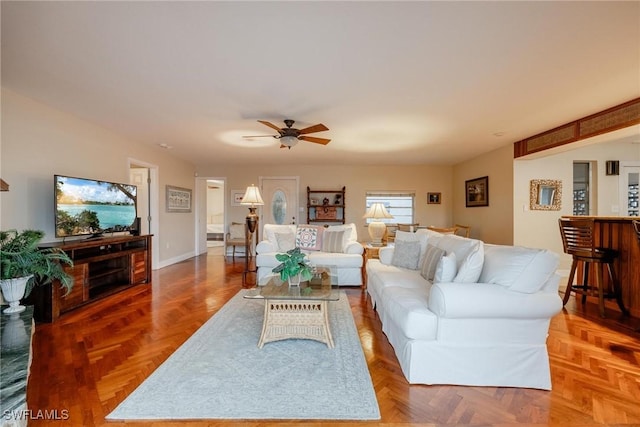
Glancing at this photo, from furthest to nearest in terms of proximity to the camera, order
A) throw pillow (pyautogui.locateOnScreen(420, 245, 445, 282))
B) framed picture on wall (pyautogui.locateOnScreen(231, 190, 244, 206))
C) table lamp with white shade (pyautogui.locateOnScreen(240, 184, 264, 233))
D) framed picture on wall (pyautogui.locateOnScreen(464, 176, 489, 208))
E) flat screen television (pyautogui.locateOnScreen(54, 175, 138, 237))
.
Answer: framed picture on wall (pyautogui.locateOnScreen(231, 190, 244, 206)) → framed picture on wall (pyautogui.locateOnScreen(464, 176, 489, 208)) → table lamp with white shade (pyautogui.locateOnScreen(240, 184, 264, 233)) → flat screen television (pyautogui.locateOnScreen(54, 175, 138, 237)) → throw pillow (pyautogui.locateOnScreen(420, 245, 445, 282))

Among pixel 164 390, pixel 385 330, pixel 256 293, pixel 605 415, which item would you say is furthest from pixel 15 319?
pixel 605 415

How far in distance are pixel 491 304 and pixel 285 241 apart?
3.28m

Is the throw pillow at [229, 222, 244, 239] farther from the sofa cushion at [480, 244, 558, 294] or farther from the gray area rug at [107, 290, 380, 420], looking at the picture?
the sofa cushion at [480, 244, 558, 294]

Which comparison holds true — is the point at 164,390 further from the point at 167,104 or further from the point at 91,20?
the point at 167,104

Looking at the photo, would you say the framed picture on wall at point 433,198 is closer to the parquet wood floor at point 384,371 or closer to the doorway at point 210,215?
the parquet wood floor at point 384,371

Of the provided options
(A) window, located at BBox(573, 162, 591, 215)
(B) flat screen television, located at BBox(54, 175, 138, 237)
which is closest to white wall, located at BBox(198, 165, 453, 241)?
(A) window, located at BBox(573, 162, 591, 215)

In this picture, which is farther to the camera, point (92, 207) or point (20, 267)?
point (92, 207)

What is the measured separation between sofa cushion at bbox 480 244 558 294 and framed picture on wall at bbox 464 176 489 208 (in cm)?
417

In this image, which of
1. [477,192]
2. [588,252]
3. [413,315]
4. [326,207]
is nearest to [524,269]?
[413,315]

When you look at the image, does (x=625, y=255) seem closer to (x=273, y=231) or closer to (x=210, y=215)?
(x=273, y=231)

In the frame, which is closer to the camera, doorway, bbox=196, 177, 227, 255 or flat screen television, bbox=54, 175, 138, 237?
flat screen television, bbox=54, 175, 138, 237

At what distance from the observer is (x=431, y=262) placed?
9.05ft

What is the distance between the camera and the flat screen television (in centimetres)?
326

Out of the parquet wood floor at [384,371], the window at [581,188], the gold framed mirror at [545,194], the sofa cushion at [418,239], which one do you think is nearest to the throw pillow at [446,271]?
the parquet wood floor at [384,371]
